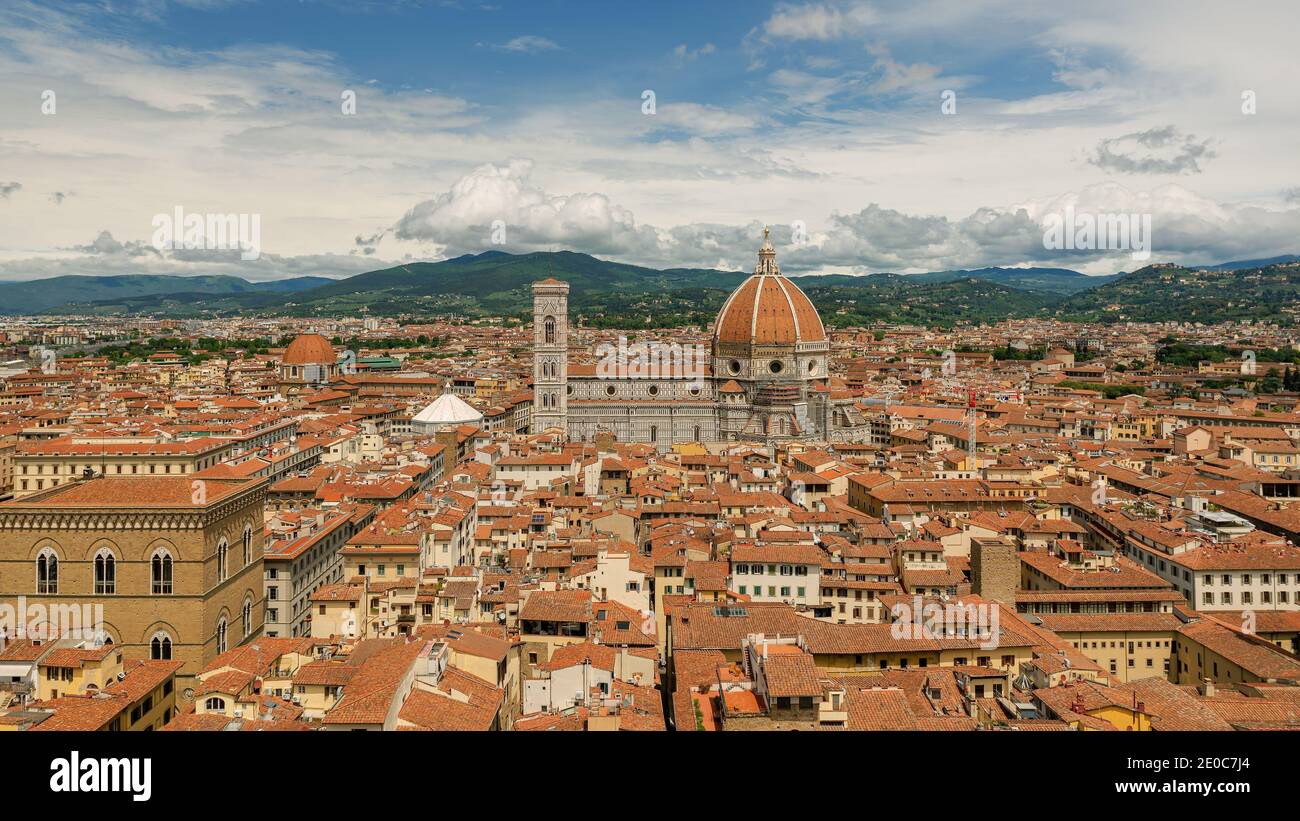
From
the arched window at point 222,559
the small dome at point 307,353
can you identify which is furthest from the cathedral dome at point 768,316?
the arched window at point 222,559

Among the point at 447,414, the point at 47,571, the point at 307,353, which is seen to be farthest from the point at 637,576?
the point at 307,353

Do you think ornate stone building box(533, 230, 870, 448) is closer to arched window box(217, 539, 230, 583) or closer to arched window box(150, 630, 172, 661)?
arched window box(217, 539, 230, 583)

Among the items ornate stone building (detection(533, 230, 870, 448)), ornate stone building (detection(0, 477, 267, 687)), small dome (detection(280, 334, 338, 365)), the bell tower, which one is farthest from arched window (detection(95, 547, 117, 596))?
small dome (detection(280, 334, 338, 365))

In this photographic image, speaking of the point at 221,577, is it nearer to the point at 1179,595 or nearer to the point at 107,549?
the point at 107,549

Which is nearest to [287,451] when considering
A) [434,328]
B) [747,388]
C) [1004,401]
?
[747,388]

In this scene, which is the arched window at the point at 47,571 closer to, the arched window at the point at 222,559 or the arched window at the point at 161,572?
the arched window at the point at 161,572
